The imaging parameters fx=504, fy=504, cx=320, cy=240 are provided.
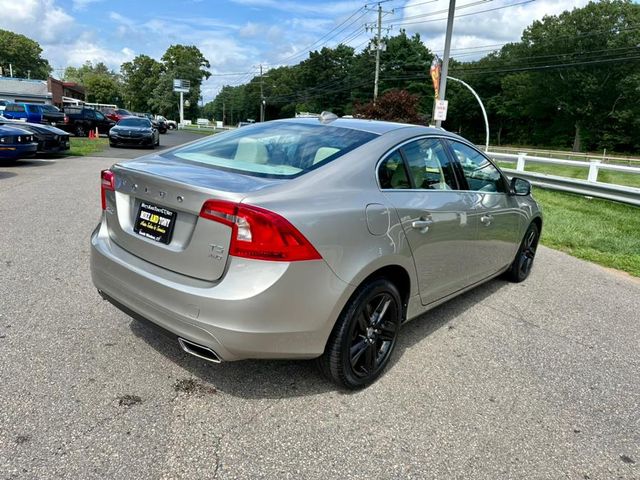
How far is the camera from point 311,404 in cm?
296

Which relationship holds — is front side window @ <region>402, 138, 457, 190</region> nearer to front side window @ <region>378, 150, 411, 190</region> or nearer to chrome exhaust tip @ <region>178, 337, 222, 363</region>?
front side window @ <region>378, 150, 411, 190</region>

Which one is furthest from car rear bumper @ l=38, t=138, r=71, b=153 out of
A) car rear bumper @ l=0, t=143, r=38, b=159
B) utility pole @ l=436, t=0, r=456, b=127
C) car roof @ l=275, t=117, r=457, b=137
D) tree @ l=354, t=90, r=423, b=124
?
car roof @ l=275, t=117, r=457, b=137

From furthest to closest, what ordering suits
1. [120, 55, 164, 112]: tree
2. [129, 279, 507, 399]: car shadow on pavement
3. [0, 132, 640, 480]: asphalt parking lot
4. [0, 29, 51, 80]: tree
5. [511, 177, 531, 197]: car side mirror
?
[0, 29, 51, 80]: tree < [120, 55, 164, 112]: tree < [511, 177, 531, 197]: car side mirror < [129, 279, 507, 399]: car shadow on pavement < [0, 132, 640, 480]: asphalt parking lot

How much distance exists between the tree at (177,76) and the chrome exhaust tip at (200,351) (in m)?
88.1

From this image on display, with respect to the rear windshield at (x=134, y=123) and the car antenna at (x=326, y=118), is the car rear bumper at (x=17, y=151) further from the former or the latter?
the car antenna at (x=326, y=118)

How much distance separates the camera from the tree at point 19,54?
117000mm

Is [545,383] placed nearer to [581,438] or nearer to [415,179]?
[581,438]

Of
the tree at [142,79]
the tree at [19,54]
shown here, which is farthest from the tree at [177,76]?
the tree at [19,54]

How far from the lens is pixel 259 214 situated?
2.50 m

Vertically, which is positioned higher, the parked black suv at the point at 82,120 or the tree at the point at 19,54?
the tree at the point at 19,54

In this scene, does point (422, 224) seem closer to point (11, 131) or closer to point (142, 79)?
point (11, 131)

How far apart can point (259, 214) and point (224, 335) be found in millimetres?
649

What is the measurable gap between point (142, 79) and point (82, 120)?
71.3 m

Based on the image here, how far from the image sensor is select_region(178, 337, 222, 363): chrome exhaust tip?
267 centimetres
